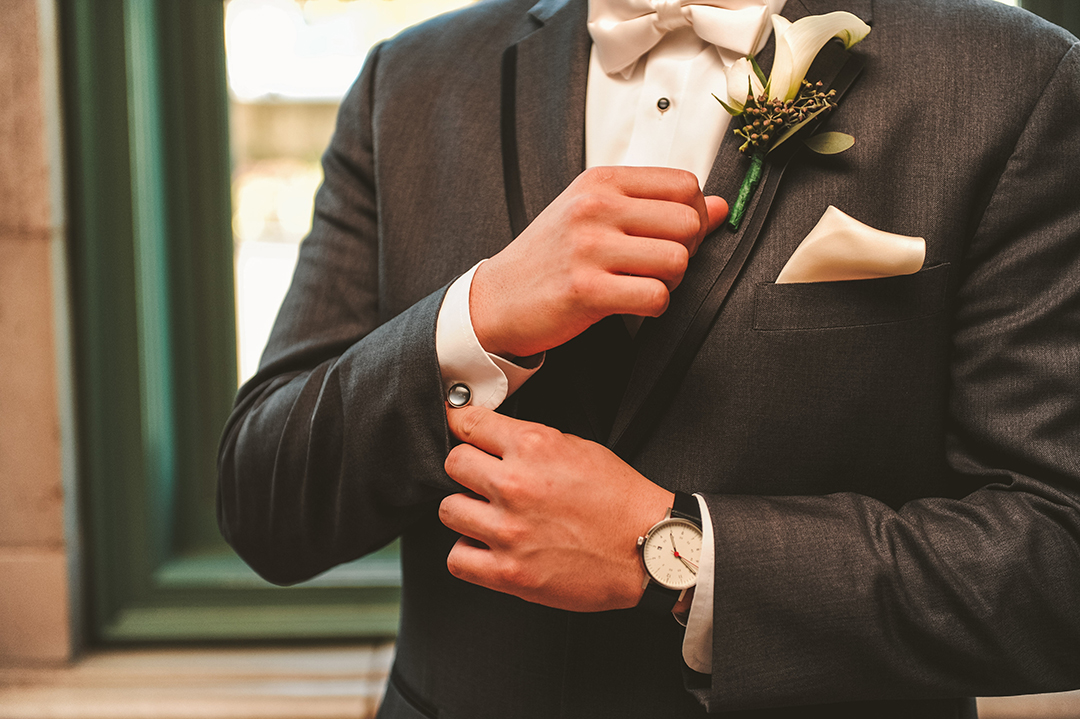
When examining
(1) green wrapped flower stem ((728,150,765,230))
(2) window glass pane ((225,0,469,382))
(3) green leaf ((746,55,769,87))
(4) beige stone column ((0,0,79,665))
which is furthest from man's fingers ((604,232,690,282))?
(4) beige stone column ((0,0,79,665))

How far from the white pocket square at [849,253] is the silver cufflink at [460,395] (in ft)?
1.18

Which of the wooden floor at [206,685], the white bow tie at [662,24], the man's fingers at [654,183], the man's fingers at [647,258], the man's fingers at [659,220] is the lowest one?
the wooden floor at [206,685]

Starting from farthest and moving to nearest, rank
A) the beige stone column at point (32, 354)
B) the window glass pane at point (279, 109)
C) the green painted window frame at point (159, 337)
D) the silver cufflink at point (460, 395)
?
the window glass pane at point (279, 109) → the green painted window frame at point (159, 337) → the beige stone column at point (32, 354) → the silver cufflink at point (460, 395)

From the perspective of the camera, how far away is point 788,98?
81 cm

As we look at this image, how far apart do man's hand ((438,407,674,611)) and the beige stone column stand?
4.37 ft

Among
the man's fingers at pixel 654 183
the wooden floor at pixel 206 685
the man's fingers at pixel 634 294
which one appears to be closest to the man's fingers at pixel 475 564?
the man's fingers at pixel 634 294

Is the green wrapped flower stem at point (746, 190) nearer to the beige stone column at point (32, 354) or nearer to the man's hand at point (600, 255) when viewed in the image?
the man's hand at point (600, 255)

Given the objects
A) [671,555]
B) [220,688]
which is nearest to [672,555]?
[671,555]

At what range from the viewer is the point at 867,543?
77 cm

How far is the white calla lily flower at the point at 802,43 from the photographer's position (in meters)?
0.81

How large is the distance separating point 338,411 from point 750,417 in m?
0.46

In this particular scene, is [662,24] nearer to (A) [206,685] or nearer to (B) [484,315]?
(B) [484,315]

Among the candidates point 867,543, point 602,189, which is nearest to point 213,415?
point 602,189

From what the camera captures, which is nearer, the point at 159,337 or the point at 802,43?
the point at 802,43
